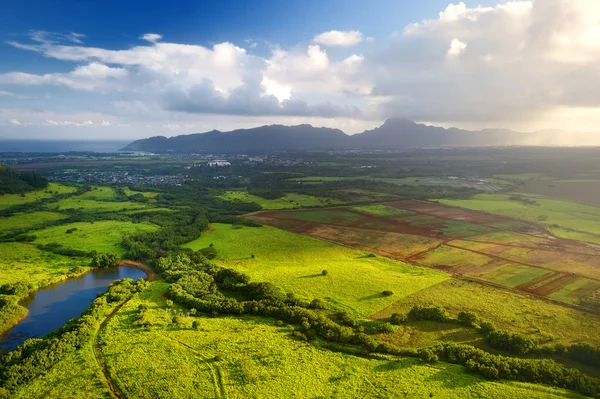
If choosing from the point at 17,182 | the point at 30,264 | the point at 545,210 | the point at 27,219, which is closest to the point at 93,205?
the point at 27,219

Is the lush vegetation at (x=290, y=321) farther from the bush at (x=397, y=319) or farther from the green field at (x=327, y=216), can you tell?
the green field at (x=327, y=216)

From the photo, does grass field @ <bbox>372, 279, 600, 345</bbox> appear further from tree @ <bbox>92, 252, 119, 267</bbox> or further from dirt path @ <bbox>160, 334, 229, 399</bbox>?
tree @ <bbox>92, 252, 119, 267</bbox>

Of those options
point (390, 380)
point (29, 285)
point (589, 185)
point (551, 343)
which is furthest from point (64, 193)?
point (589, 185)

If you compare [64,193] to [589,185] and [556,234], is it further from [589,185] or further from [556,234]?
[589,185]

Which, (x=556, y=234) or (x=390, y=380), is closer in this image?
(x=390, y=380)

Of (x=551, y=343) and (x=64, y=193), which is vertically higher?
(x=64, y=193)

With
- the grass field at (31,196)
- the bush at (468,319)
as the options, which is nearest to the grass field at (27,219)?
the grass field at (31,196)

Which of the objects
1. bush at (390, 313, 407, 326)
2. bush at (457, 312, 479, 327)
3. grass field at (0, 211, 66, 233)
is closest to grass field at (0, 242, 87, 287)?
grass field at (0, 211, 66, 233)
